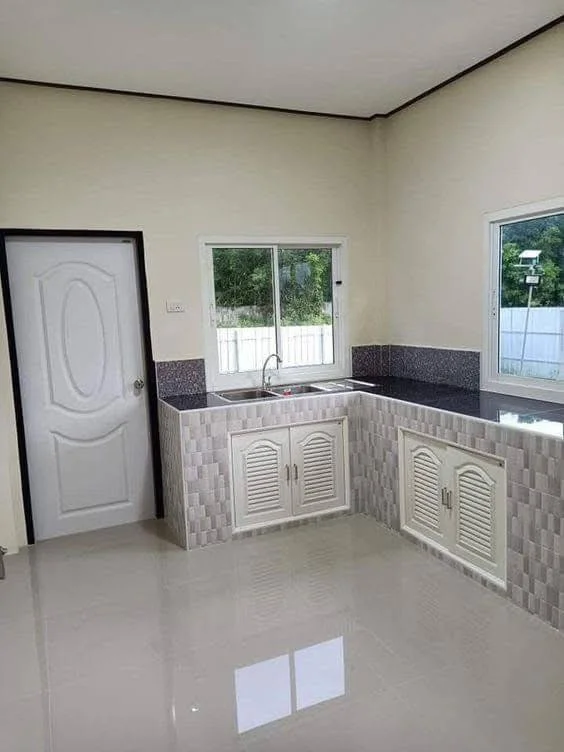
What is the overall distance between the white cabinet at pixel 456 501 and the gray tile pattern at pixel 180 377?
4.63ft

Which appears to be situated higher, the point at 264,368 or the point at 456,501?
the point at 264,368

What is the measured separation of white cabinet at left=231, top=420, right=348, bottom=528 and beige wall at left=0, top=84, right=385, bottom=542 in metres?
0.82

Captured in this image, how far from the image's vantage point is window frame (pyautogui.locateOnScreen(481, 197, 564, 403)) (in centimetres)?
305

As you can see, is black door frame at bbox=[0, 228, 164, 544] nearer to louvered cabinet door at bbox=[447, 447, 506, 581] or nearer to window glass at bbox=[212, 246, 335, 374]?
window glass at bbox=[212, 246, 335, 374]

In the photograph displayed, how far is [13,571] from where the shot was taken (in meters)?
3.05

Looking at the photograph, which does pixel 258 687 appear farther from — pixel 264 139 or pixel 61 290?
pixel 264 139

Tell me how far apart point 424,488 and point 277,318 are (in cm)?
162

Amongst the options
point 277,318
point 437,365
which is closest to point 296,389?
point 277,318

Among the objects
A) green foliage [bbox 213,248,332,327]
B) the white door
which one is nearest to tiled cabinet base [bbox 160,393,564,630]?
the white door

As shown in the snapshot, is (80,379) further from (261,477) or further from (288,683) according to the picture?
(288,683)

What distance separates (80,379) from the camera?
11.5ft

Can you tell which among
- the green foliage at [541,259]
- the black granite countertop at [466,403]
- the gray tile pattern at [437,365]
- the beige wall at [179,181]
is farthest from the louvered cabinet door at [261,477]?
the green foliage at [541,259]

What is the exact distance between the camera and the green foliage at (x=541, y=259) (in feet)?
9.69

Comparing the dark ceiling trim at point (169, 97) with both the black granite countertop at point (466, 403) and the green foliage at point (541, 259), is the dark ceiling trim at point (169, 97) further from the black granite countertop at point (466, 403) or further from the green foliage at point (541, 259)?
the black granite countertop at point (466, 403)
